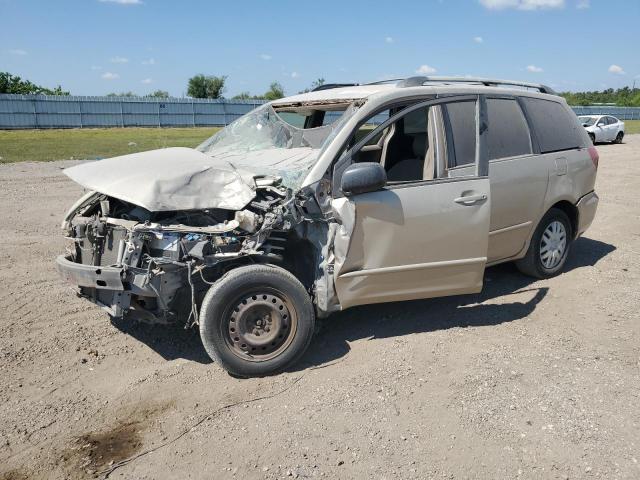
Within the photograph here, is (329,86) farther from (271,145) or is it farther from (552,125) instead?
(552,125)

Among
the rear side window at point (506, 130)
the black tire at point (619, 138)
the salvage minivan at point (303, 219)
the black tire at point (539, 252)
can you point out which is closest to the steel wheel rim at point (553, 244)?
the black tire at point (539, 252)

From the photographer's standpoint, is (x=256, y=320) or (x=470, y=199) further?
(x=470, y=199)

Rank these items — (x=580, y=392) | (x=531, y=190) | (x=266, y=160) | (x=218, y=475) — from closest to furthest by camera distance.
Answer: (x=218, y=475)
(x=580, y=392)
(x=266, y=160)
(x=531, y=190)

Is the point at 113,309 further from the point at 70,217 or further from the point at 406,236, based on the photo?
the point at 406,236

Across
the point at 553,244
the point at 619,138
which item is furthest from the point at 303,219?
the point at 619,138

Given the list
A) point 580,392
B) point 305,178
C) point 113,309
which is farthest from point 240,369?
point 580,392

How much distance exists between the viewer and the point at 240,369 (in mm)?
3975

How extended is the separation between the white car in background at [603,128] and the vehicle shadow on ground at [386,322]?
23608 millimetres

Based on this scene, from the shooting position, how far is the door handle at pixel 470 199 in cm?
450

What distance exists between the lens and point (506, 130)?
207 inches

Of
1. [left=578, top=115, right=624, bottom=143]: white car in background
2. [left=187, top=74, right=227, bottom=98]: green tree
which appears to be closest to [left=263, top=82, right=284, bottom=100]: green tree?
[left=187, top=74, right=227, bottom=98]: green tree

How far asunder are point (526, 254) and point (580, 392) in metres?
2.20

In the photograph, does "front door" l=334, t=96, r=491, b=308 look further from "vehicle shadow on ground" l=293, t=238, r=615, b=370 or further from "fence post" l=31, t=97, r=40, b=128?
"fence post" l=31, t=97, r=40, b=128

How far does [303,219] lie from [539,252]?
3004 millimetres
